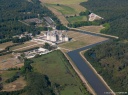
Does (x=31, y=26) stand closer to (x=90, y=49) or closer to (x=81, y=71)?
(x=90, y=49)

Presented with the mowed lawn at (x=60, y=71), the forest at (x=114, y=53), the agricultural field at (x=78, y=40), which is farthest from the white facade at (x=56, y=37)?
the forest at (x=114, y=53)

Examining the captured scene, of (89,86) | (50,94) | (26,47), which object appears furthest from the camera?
(26,47)

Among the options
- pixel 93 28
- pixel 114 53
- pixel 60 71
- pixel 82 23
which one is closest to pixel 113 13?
pixel 82 23

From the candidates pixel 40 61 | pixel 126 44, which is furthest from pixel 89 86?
pixel 126 44

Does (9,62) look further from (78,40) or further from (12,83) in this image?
(78,40)

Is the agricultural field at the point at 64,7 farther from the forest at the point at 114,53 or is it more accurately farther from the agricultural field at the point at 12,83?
the agricultural field at the point at 12,83

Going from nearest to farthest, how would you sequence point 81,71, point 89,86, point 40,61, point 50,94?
1. point 50,94
2. point 89,86
3. point 81,71
4. point 40,61
